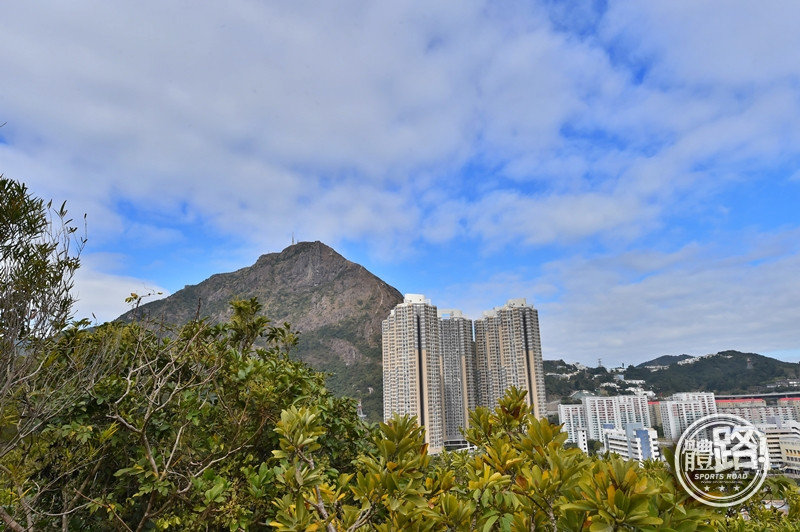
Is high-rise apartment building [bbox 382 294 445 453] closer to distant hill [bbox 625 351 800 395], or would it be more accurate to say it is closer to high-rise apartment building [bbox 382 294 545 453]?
high-rise apartment building [bbox 382 294 545 453]

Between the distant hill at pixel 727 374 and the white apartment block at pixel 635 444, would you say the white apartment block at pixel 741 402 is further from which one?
the white apartment block at pixel 635 444

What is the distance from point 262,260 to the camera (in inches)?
3713

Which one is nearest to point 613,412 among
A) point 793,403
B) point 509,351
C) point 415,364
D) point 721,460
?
point 793,403

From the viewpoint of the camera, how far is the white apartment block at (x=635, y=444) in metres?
1.56

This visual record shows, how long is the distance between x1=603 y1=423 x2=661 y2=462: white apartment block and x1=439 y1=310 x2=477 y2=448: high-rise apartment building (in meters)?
15.0

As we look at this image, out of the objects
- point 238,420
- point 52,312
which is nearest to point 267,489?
point 238,420

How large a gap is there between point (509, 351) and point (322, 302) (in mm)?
43065

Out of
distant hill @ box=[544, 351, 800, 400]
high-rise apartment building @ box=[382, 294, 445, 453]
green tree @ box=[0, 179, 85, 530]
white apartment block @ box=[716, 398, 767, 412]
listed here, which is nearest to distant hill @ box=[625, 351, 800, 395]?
distant hill @ box=[544, 351, 800, 400]

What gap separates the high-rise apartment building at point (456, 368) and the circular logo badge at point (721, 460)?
4577cm

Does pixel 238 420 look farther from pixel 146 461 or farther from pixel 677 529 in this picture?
pixel 677 529

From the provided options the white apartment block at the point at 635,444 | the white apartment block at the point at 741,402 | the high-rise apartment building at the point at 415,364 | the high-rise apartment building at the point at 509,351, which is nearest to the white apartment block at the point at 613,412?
the white apartment block at the point at 741,402

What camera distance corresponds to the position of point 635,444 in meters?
28.3

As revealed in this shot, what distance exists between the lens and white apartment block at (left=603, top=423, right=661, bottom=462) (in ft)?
5.11

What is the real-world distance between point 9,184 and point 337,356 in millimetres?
63198
